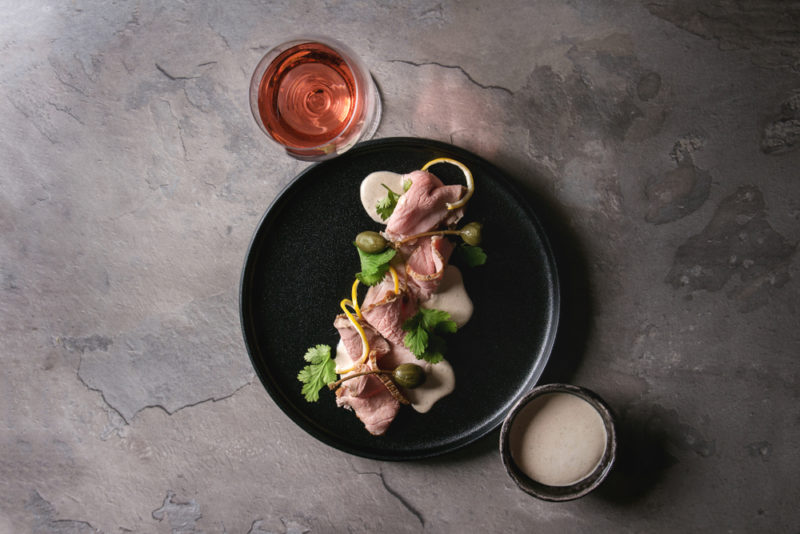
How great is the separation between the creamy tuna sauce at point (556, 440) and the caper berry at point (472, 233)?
42 centimetres

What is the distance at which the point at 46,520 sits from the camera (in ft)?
4.98

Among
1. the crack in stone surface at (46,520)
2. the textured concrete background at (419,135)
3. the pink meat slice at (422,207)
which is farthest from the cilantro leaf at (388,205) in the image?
the crack in stone surface at (46,520)

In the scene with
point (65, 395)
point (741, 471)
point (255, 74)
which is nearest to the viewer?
point (255, 74)

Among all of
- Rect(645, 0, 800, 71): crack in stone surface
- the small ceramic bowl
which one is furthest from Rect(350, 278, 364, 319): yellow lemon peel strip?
Rect(645, 0, 800, 71): crack in stone surface

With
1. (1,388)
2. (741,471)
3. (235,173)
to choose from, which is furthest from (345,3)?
(741,471)

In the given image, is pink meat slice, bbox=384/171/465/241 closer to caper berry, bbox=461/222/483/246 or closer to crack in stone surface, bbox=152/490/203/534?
caper berry, bbox=461/222/483/246

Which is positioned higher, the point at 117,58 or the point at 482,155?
the point at 117,58

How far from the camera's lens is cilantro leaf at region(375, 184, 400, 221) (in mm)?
1283

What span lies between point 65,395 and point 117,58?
99cm

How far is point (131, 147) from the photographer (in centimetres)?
148

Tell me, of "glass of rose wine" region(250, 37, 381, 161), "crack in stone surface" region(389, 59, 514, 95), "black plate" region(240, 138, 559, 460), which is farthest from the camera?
"crack in stone surface" region(389, 59, 514, 95)

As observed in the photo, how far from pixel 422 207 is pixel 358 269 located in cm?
24

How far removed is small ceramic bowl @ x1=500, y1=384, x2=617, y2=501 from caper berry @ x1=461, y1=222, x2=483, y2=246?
0.38 metres

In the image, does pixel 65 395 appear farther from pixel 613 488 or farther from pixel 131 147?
pixel 613 488
